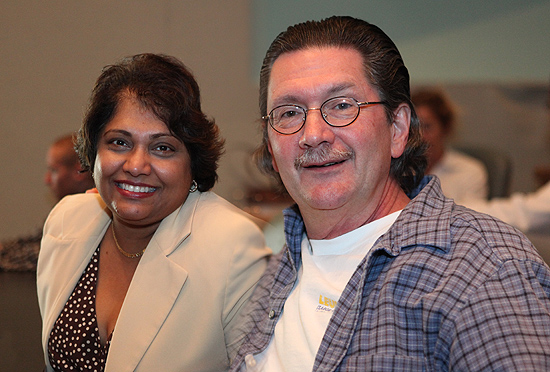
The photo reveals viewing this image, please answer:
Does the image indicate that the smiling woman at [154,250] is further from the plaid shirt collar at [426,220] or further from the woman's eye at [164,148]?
the plaid shirt collar at [426,220]

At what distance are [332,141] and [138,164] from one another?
59 cm

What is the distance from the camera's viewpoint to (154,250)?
166 centimetres

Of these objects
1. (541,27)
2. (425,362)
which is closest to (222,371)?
(425,362)

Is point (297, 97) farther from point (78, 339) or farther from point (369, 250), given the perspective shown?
point (78, 339)

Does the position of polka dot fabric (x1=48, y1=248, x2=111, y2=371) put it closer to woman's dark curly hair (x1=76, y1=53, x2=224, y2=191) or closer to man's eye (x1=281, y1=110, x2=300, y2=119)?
woman's dark curly hair (x1=76, y1=53, x2=224, y2=191)

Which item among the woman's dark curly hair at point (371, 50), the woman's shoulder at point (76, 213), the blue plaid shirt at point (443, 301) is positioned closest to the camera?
the blue plaid shirt at point (443, 301)

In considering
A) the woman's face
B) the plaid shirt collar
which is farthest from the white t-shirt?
the woman's face

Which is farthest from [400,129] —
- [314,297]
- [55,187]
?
[55,187]

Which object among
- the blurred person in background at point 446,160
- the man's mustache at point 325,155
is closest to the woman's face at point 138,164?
the man's mustache at point 325,155

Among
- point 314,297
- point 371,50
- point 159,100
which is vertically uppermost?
point 371,50

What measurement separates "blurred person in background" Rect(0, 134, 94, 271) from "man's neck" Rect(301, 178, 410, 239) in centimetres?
96

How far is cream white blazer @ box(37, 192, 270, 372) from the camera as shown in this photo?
5.06 ft

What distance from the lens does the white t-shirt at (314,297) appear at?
4.25ft

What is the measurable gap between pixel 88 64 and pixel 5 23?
0.64 metres
